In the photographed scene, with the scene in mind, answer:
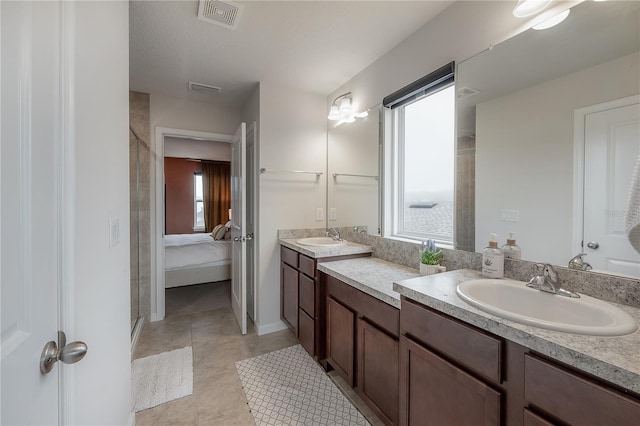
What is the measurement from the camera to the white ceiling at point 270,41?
5.19ft

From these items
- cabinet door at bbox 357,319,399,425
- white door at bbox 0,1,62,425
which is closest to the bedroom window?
cabinet door at bbox 357,319,399,425

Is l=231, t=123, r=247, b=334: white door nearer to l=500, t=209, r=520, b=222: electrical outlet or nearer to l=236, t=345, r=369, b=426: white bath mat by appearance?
l=236, t=345, r=369, b=426: white bath mat

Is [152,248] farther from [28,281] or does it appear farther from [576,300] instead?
[576,300]

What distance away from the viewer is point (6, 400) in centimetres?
46

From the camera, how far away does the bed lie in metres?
3.51

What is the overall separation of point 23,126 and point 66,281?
0.42 meters

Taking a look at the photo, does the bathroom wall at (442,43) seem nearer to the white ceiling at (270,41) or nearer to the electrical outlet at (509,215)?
the white ceiling at (270,41)

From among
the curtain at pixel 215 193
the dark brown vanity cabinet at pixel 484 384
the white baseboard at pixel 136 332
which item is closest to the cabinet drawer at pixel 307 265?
the dark brown vanity cabinet at pixel 484 384

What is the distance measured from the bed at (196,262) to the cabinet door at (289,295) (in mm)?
1719

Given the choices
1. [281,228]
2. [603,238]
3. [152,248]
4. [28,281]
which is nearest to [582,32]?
[603,238]

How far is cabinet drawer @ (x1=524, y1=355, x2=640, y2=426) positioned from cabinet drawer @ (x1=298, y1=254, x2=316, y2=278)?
1379 mm

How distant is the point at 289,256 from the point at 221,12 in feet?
5.98

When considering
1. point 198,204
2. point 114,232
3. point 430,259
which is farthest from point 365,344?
point 198,204

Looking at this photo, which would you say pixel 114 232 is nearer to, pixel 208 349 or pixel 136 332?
pixel 208 349
